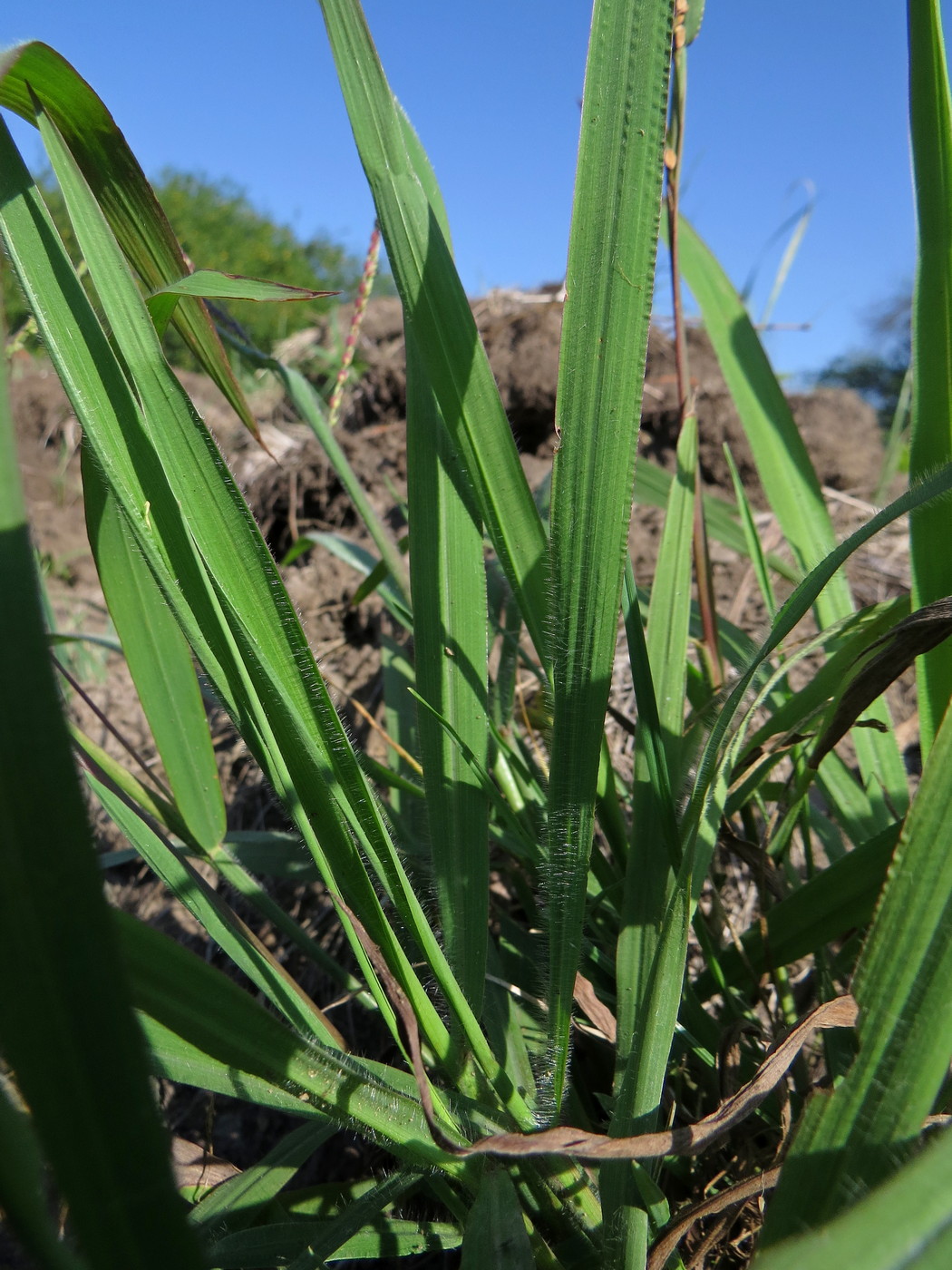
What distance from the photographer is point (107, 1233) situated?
200mm

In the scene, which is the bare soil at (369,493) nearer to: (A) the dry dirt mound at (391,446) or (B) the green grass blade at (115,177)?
(A) the dry dirt mound at (391,446)

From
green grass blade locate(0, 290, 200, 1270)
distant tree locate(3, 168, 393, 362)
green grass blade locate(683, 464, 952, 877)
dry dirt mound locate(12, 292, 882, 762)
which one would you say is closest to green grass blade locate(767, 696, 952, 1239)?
green grass blade locate(683, 464, 952, 877)

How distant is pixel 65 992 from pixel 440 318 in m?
0.45

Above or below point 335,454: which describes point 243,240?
above

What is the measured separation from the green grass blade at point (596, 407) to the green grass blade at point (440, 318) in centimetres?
9

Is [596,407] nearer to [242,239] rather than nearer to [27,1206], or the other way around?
[27,1206]

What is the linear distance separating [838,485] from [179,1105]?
5.87ft

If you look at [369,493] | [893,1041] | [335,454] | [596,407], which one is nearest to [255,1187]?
[893,1041]

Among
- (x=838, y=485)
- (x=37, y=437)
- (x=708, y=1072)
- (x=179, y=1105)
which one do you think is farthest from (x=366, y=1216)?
(x=37, y=437)

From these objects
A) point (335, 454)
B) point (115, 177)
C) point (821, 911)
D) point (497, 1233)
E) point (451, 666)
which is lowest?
point (497, 1233)

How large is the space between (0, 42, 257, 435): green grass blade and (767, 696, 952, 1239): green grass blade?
1.73 feet

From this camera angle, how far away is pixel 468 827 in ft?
1.84

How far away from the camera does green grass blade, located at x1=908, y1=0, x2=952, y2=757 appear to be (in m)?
0.52

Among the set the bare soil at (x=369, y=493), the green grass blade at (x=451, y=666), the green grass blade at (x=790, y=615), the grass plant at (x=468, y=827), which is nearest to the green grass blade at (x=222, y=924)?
the grass plant at (x=468, y=827)
